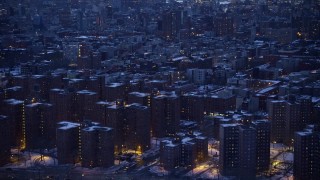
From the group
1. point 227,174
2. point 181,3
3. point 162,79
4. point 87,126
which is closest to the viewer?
point 227,174

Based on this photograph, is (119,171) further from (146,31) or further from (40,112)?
(146,31)

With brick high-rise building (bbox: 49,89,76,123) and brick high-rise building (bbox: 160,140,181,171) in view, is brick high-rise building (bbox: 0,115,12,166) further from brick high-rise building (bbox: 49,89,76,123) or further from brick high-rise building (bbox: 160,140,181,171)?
brick high-rise building (bbox: 160,140,181,171)

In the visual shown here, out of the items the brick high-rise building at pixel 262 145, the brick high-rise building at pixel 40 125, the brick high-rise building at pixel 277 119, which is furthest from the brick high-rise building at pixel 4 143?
the brick high-rise building at pixel 277 119

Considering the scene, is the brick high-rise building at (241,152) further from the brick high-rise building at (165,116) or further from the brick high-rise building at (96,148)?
the brick high-rise building at (165,116)

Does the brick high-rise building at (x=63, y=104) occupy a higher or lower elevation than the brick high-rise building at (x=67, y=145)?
higher

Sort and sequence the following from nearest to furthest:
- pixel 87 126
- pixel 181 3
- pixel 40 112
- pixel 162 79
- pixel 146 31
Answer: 1. pixel 87 126
2. pixel 40 112
3. pixel 162 79
4. pixel 146 31
5. pixel 181 3

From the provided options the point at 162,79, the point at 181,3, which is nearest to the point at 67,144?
the point at 162,79

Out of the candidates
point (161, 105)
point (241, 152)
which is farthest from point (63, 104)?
point (241, 152)

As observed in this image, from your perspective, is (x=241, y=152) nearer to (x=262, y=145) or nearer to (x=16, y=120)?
(x=262, y=145)
